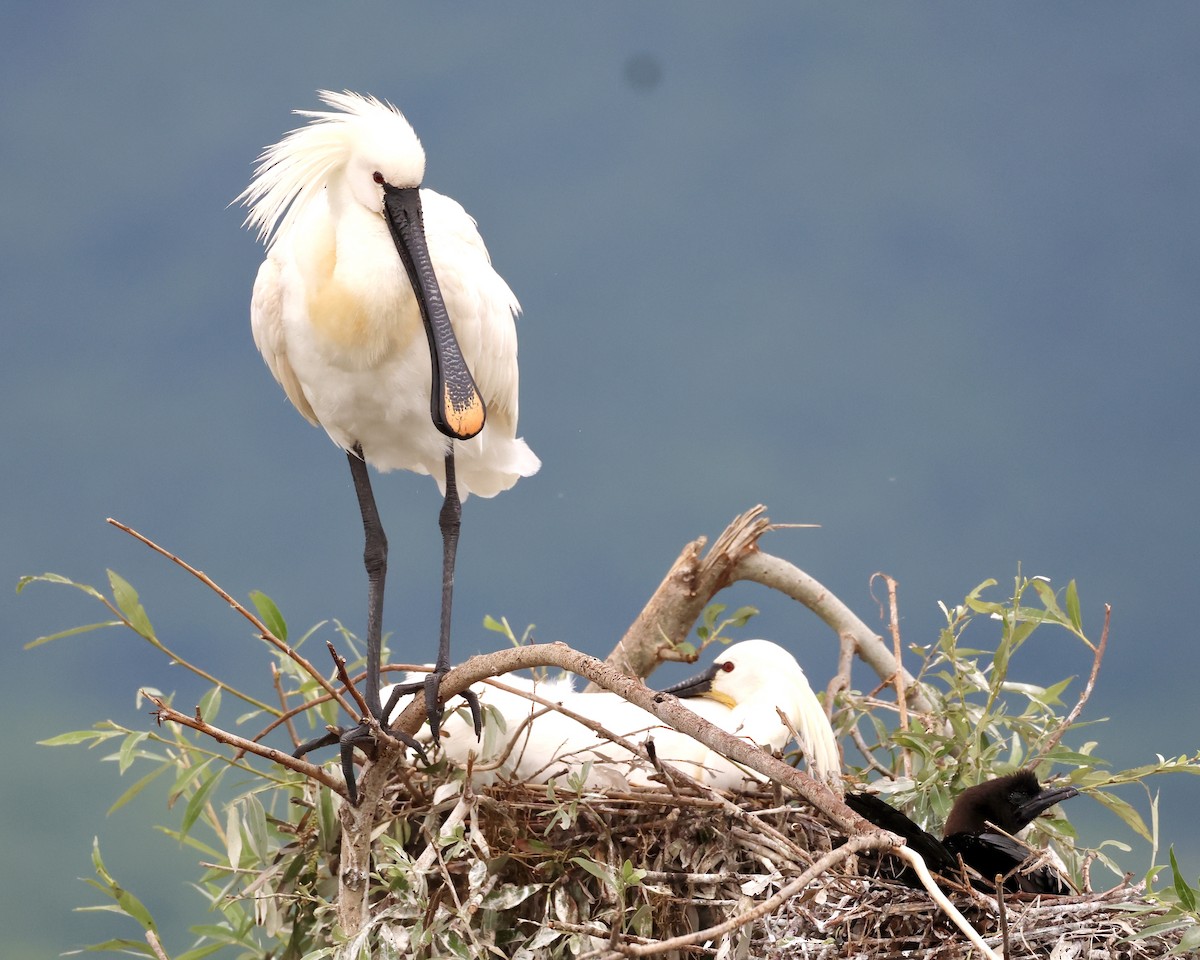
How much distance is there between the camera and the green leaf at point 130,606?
2371 mm

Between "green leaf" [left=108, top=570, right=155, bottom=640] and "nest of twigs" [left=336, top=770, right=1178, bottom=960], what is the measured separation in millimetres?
522

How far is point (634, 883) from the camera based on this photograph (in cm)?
229

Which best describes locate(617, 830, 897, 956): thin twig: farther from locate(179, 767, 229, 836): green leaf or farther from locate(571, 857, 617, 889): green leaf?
locate(179, 767, 229, 836): green leaf

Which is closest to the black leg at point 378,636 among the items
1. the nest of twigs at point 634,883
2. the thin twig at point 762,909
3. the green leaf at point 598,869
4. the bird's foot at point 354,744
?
the bird's foot at point 354,744

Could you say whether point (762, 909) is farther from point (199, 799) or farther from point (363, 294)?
point (363, 294)

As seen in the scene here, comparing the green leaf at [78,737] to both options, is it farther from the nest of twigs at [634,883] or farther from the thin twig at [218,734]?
the nest of twigs at [634,883]

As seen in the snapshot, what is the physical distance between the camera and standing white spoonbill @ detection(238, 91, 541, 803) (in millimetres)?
2844

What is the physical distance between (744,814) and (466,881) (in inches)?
24.7

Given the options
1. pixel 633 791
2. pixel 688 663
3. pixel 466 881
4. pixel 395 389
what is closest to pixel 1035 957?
pixel 633 791

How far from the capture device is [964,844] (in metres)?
2.43

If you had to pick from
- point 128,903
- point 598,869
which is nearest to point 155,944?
point 128,903

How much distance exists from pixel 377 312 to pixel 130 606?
76 cm

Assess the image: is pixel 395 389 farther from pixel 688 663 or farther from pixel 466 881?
pixel 688 663

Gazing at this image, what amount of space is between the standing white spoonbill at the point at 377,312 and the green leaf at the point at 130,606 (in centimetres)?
47
